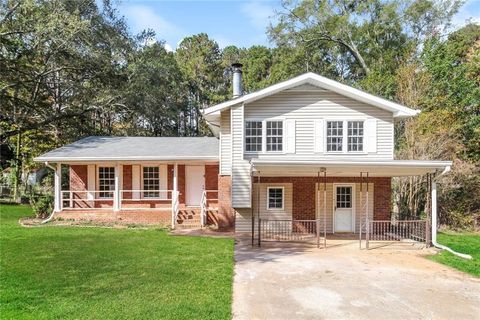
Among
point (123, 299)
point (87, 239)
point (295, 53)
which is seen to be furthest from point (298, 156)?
point (295, 53)

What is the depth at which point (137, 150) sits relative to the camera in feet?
62.1

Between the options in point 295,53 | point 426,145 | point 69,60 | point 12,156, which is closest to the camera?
point 426,145

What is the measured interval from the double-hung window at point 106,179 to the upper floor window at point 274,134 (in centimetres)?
827

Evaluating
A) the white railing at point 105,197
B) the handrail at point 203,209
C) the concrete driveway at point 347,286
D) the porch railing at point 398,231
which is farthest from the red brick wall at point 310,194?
the white railing at point 105,197

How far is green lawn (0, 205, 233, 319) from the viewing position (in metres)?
6.45

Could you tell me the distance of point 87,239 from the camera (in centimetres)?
1293

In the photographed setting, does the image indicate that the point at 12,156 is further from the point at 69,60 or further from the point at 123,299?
the point at 123,299

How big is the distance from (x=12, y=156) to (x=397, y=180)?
2895 cm

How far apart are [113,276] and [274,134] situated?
923 centimetres

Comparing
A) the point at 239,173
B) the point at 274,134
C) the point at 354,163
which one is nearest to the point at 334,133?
the point at 274,134

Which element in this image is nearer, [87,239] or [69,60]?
[87,239]

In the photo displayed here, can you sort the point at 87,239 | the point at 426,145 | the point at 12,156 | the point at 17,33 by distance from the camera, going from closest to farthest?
the point at 87,239 < the point at 426,145 < the point at 17,33 < the point at 12,156

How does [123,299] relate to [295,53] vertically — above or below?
below

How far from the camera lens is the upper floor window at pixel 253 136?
15867 millimetres
